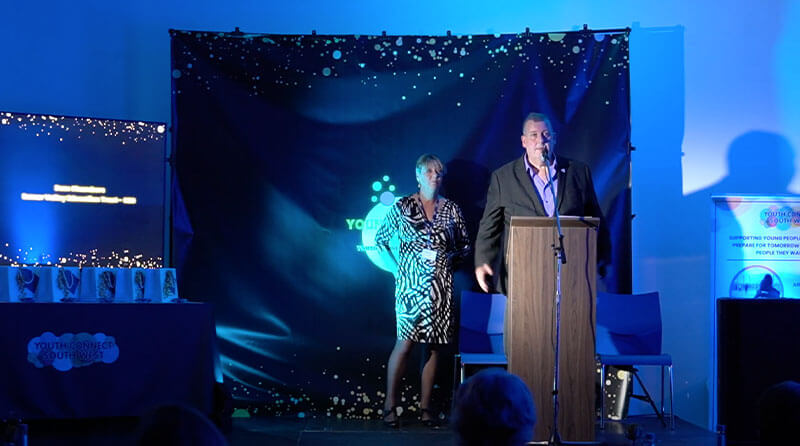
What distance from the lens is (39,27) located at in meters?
6.55

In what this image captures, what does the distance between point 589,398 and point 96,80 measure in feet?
14.3

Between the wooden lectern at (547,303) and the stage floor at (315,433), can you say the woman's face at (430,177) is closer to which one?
the wooden lectern at (547,303)

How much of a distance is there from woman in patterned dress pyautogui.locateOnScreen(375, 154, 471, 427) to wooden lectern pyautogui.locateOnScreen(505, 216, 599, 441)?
110 centimetres

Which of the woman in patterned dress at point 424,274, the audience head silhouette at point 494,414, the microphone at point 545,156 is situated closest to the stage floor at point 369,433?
the woman in patterned dress at point 424,274

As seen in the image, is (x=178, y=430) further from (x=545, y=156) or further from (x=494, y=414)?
(x=545, y=156)

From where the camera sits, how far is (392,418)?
6055 millimetres

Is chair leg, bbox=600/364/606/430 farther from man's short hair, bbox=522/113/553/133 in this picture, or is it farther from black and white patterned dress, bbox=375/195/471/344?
man's short hair, bbox=522/113/553/133

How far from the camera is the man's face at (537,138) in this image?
6141mm

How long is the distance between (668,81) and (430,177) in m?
2.17

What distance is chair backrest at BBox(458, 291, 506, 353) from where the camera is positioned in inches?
248

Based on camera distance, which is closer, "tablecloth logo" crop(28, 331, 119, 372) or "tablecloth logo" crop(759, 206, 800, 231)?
"tablecloth logo" crop(28, 331, 119, 372)

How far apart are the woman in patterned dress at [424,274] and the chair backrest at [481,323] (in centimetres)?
13

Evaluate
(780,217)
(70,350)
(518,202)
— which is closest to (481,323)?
(518,202)

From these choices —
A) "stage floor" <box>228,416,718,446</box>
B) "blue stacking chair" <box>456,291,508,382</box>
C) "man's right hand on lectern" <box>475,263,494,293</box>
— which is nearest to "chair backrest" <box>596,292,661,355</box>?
"stage floor" <box>228,416,718,446</box>
